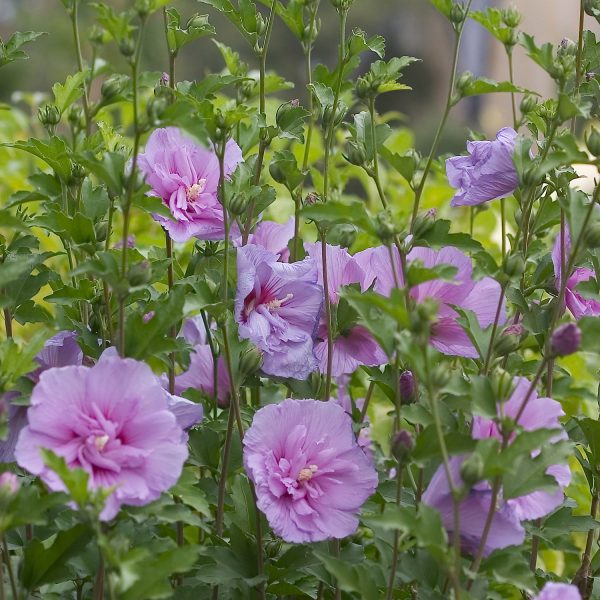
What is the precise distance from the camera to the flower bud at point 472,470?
712 millimetres

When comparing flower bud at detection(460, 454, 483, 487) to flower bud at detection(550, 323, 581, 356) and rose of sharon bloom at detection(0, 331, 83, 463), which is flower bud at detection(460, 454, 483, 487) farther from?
rose of sharon bloom at detection(0, 331, 83, 463)

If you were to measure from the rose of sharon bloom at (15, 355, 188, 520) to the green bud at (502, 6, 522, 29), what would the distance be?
0.57 meters

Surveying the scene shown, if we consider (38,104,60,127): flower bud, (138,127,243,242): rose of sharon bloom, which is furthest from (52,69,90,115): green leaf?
(138,127,243,242): rose of sharon bloom

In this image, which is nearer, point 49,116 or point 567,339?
point 567,339

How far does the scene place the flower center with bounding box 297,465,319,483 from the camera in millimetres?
890

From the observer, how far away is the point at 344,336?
3.27ft

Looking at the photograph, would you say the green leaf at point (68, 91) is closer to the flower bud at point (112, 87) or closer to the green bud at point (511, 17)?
the flower bud at point (112, 87)

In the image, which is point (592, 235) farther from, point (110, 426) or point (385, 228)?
point (110, 426)

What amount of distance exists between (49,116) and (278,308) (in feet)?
1.05

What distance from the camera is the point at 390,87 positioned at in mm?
1003

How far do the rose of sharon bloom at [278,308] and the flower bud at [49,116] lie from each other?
0.89ft

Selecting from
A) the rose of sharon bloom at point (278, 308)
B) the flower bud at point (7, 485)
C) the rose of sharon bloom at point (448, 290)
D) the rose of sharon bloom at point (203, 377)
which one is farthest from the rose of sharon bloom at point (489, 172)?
the flower bud at point (7, 485)

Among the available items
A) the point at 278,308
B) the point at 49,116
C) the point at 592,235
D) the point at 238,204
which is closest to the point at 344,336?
the point at 278,308

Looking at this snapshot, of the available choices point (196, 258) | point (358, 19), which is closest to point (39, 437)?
point (196, 258)
